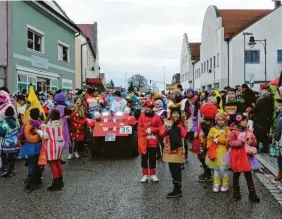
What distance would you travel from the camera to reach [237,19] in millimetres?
47125

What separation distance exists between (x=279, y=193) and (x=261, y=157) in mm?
3862

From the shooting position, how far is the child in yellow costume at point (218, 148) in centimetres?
688

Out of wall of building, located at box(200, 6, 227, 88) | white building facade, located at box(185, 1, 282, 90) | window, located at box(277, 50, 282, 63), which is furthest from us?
wall of building, located at box(200, 6, 227, 88)

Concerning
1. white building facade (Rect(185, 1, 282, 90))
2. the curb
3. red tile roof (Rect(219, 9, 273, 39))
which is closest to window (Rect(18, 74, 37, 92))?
the curb

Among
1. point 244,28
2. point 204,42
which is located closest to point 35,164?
point 244,28

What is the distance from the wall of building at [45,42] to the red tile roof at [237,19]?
21248 mm

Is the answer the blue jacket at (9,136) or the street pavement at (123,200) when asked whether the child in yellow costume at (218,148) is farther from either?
the blue jacket at (9,136)

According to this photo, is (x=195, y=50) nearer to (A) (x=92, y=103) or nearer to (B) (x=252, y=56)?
(B) (x=252, y=56)

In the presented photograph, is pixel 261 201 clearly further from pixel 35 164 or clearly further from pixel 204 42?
pixel 204 42

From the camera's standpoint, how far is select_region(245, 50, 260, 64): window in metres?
42.9

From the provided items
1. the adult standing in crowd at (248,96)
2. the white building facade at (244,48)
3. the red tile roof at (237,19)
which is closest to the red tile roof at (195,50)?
the red tile roof at (237,19)

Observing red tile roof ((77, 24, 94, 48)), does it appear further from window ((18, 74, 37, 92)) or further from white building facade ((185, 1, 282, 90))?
window ((18, 74, 37, 92))

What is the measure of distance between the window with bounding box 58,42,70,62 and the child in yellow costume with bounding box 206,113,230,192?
21010mm

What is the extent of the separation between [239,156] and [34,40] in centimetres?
1800
